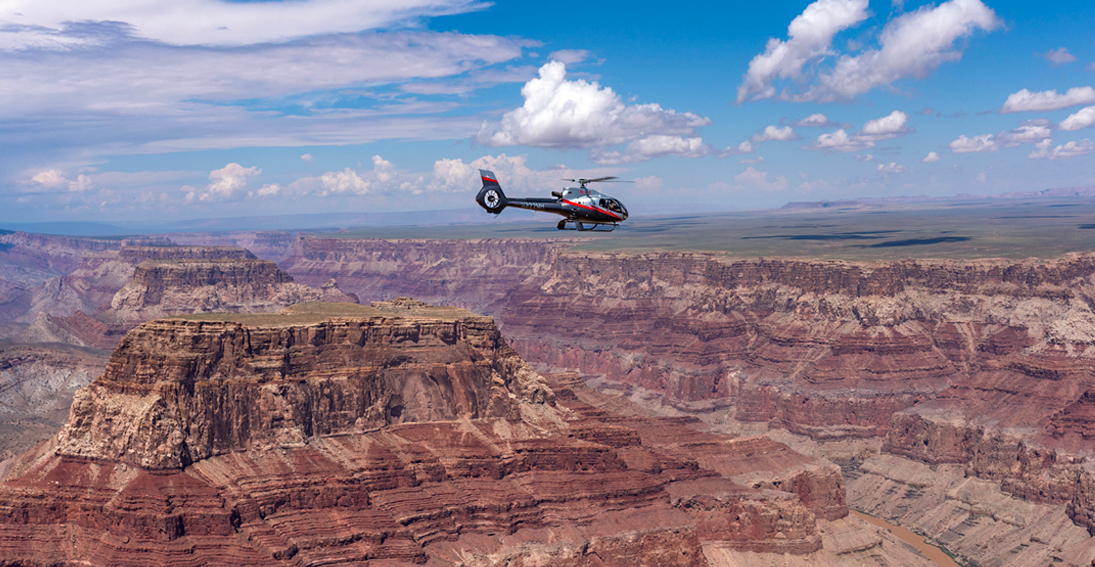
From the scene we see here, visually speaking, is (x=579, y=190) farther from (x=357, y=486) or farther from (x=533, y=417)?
(x=357, y=486)

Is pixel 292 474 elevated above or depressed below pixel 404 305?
below

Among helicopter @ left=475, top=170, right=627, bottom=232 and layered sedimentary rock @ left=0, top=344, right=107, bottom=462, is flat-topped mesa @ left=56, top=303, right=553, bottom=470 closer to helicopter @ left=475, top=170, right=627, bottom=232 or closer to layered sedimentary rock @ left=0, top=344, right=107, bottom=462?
helicopter @ left=475, top=170, right=627, bottom=232

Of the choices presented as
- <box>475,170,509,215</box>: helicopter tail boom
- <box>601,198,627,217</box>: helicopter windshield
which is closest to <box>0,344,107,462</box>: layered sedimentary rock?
<box>475,170,509,215</box>: helicopter tail boom


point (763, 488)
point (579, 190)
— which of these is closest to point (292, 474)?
point (579, 190)

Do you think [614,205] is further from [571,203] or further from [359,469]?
[359,469]

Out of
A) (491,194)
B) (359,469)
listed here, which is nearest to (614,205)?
(491,194)

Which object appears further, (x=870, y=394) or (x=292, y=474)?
(x=870, y=394)
